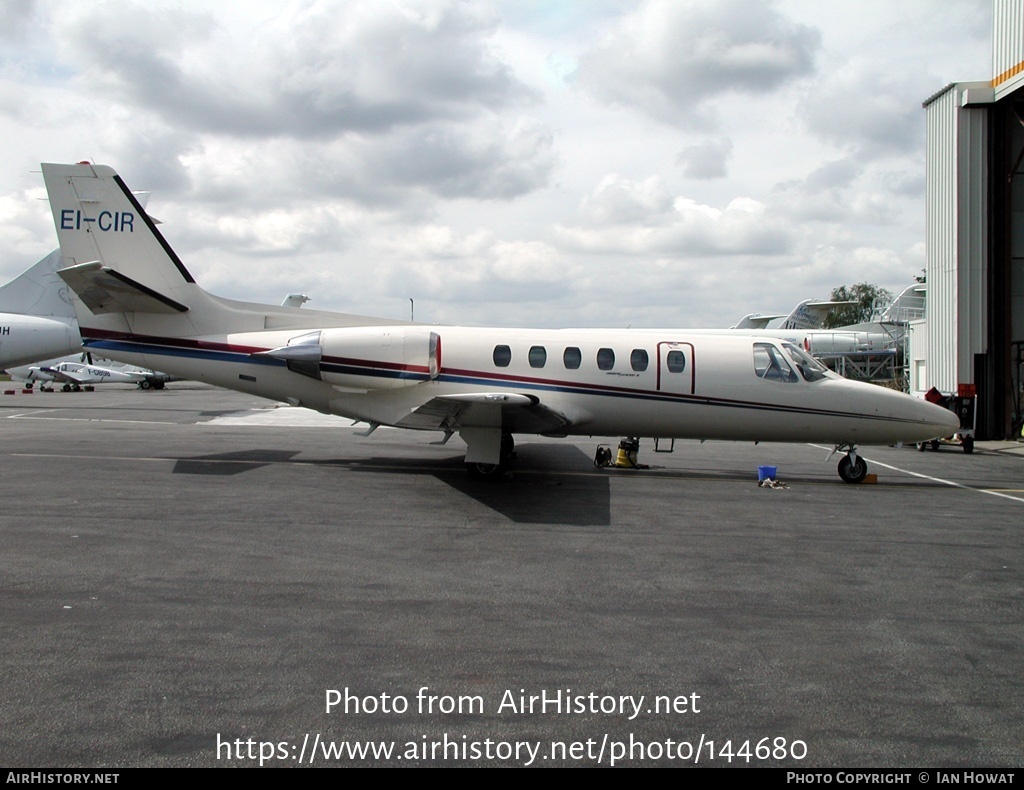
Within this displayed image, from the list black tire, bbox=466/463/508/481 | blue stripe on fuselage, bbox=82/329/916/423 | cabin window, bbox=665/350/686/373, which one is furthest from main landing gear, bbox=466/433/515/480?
cabin window, bbox=665/350/686/373

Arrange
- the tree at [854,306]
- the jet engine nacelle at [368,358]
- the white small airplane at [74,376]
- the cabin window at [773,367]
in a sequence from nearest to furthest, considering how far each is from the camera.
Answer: the jet engine nacelle at [368,358] → the cabin window at [773,367] → the white small airplane at [74,376] → the tree at [854,306]

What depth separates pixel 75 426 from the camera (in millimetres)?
21078

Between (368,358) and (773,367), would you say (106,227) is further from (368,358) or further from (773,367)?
(773,367)

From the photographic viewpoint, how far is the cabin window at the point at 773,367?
14000 millimetres

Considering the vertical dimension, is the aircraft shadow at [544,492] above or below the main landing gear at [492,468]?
below

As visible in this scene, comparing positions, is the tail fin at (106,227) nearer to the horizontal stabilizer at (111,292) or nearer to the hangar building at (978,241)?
the horizontal stabilizer at (111,292)

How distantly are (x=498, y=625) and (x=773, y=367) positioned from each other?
949 cm

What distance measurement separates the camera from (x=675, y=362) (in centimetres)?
1404

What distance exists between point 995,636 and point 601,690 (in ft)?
11.5

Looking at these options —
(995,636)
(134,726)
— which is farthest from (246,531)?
(995,636)

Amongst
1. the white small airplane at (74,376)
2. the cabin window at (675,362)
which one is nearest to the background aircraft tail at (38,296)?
the white small airplane at (74,376)

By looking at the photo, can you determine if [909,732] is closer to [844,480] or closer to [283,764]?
[283,764]

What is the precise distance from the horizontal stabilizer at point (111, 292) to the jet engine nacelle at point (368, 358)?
2420mm

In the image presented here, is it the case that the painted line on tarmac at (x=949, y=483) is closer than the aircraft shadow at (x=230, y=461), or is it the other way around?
the painted line on tarmac at (x=949, y=483)
